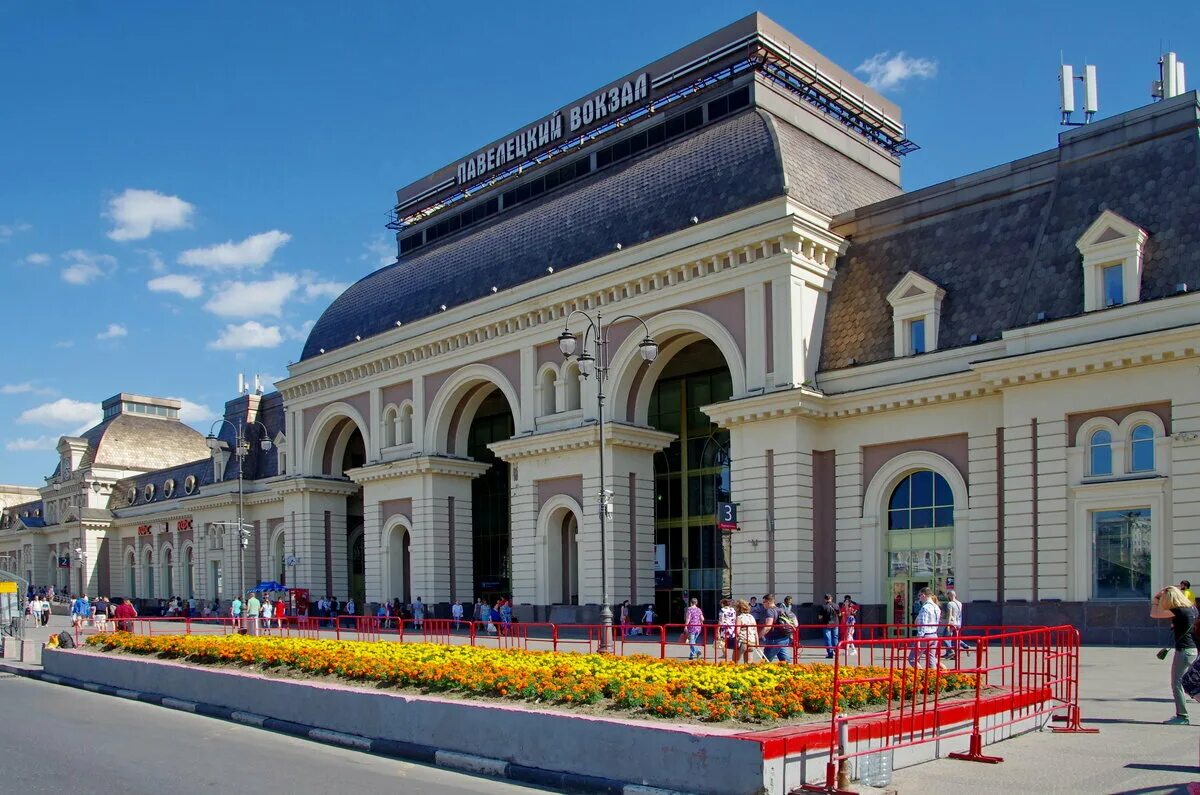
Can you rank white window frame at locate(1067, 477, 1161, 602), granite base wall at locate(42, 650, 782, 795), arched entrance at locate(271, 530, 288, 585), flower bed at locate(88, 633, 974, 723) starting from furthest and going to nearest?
arched entrance at locate(271, 530, 288, 585) < white window frame at locate(1067, 477, 1161, 602) < flower bed at locate(88, 633, 974, 723) < granite base wall at locate(42, 650, 782, 795)

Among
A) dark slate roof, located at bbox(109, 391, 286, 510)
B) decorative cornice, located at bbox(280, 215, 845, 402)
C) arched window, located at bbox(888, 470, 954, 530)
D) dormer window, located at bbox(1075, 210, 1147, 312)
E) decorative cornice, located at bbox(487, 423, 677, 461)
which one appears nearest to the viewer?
dormer window, located at bbox(1075, 210, 1147, 312)

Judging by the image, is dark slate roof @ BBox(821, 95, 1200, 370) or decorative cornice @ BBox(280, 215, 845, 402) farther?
decorative cornice @ BBox(280, 215, 845, 402)

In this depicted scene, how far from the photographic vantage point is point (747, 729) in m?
11.8

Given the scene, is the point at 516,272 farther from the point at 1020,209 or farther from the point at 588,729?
the point at 588,729

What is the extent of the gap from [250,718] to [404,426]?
31.8 m

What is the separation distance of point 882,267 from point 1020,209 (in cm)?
448

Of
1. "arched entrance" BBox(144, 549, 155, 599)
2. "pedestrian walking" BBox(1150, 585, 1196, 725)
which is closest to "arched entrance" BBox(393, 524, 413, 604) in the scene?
"arched entrance" BBox(144, 549, 155, 599)

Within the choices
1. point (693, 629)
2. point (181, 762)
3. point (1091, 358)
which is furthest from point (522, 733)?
point (1091, 358)

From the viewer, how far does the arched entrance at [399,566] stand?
50.6 meters

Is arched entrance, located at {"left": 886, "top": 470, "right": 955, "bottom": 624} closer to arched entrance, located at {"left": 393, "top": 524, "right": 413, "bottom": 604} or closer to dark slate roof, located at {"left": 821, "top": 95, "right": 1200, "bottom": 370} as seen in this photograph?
dark slate roof, located at {"left": 821, "top": 95, "right": 1200, "bottom": 370}

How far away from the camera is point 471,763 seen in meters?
13.9

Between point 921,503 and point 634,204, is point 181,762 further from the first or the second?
point 634,204

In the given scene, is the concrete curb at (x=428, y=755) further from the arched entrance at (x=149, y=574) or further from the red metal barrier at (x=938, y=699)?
the arched entrance at (x=149, y=574)

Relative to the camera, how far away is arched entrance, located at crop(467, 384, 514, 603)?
50938mm
